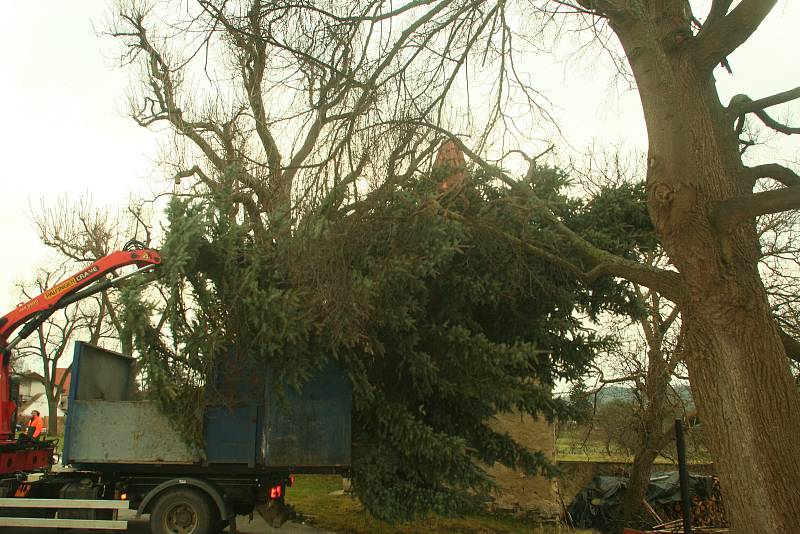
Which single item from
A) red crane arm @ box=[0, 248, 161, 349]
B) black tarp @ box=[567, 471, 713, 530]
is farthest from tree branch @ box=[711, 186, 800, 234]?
black tarp @ box=[567, 471, 713, 530]

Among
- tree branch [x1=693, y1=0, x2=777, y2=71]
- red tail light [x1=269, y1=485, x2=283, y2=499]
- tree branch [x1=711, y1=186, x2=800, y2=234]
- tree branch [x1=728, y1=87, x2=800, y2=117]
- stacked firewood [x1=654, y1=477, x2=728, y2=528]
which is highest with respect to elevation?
tree branch [x1=693, y1=0, x2=777, y2=71]

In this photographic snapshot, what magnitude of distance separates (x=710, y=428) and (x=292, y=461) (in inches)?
202

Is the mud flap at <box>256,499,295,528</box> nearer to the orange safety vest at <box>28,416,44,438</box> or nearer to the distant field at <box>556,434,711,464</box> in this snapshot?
the orange safety vest at <box>28,416,44,438</box>

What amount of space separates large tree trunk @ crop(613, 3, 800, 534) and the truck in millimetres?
4660

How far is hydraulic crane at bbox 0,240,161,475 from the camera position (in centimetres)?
1000

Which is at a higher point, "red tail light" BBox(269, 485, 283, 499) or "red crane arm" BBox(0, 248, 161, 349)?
"red crane arm" BBox(0, 248, 161, 349)

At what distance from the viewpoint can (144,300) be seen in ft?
25.6

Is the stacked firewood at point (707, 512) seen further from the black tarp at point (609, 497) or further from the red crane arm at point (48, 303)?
the red crane arm at point (48, 303)

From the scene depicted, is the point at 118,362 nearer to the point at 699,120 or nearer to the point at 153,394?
the point at 153,394

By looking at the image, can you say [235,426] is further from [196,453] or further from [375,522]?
[375,522]

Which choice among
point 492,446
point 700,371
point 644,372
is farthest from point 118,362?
point 644,372

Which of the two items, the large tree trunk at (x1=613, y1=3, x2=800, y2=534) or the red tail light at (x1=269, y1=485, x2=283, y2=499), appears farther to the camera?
the red tail light at (x1=269, y1=485, x2=283, y2=499)

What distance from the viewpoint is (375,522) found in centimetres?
1162

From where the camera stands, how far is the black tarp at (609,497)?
14005mm
